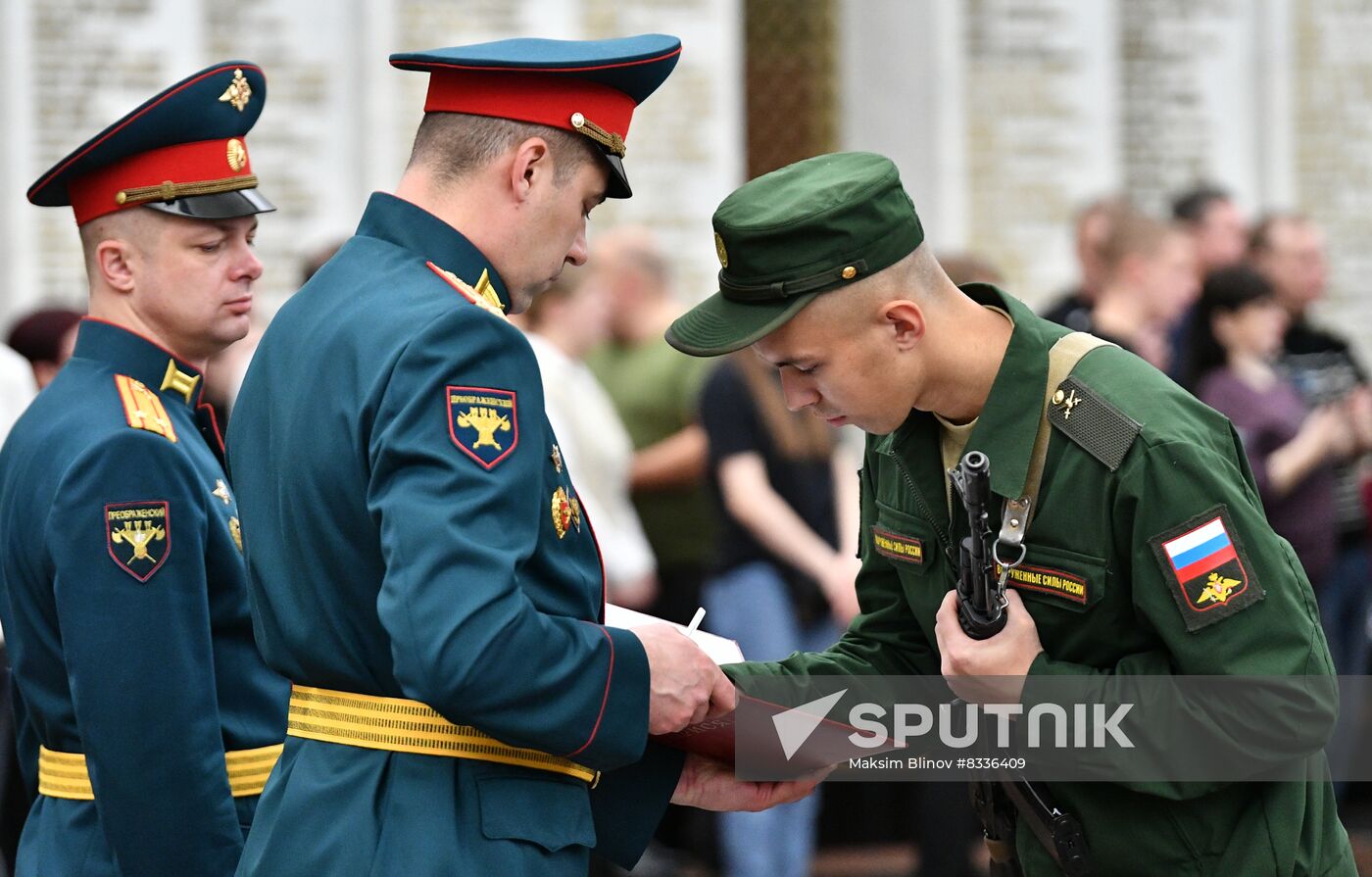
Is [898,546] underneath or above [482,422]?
underneath

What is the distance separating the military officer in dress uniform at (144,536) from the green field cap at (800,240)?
3.05ft

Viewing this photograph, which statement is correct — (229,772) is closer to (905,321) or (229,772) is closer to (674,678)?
(674,678)

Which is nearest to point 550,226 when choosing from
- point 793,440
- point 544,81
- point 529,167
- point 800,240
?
point 529,167

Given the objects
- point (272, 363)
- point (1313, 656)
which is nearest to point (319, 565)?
point (272, 363)

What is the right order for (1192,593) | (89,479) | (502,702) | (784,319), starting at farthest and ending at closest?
(89,479) < (784,319) < (1192,593) < (502,702)

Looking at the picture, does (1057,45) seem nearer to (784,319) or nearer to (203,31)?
(203,31)

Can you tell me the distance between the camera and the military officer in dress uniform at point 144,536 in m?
3.16

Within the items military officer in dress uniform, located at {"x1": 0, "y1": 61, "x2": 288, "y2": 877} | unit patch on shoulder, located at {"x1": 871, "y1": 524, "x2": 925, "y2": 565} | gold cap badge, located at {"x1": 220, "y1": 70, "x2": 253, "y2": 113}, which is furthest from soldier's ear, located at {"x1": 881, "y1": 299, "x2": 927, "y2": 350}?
gold cap badge, located at {"x1": 220, "y1": 70, "x2": 253, "y2": 113}

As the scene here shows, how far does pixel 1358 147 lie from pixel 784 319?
9.60 metres

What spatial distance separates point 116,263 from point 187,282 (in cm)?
13

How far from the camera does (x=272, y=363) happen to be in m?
2.77

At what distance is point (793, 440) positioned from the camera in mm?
6340

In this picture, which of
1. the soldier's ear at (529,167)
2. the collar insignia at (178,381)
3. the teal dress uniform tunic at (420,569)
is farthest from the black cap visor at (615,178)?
the collar insignia at (178,381)

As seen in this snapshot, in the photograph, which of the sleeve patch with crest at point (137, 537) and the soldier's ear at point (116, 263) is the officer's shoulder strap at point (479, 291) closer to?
the sleeve patch with crest at point (137, 537)
